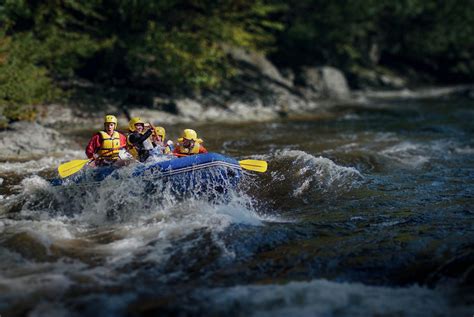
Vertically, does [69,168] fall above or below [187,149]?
below

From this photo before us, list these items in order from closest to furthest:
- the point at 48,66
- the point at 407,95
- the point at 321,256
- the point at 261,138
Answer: the point at 321,256, the point at 261,138, the point at 48,66, the point at 407,95

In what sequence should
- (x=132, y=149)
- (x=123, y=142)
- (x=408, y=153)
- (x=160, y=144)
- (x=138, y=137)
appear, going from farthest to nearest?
(x=408, y=153) → (x=160, y=144) → (x=123, y=142) → (x=132, y=149) → (x=138, y=137)

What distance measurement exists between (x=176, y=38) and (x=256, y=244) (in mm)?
12304

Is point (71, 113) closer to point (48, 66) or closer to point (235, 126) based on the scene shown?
point (48, 66)

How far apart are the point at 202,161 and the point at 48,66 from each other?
430 inches

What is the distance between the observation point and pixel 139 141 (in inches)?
350

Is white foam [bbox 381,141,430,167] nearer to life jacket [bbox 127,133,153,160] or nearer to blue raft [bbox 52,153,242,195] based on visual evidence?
blue raft [bbox 52,153,242,195]

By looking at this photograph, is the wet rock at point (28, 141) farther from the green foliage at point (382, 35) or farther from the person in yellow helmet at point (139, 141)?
the green foliage at point (382, 35)

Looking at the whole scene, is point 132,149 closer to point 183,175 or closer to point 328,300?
point 183,175

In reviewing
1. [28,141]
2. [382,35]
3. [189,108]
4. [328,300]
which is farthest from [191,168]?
[382,35]

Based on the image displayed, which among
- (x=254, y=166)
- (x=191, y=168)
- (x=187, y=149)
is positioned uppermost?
(x=187, y=149)

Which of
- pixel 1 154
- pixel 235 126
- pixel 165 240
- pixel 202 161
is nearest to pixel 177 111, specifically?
pixel 235 126

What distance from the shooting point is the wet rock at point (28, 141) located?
1130cm

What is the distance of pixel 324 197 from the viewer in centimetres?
824
